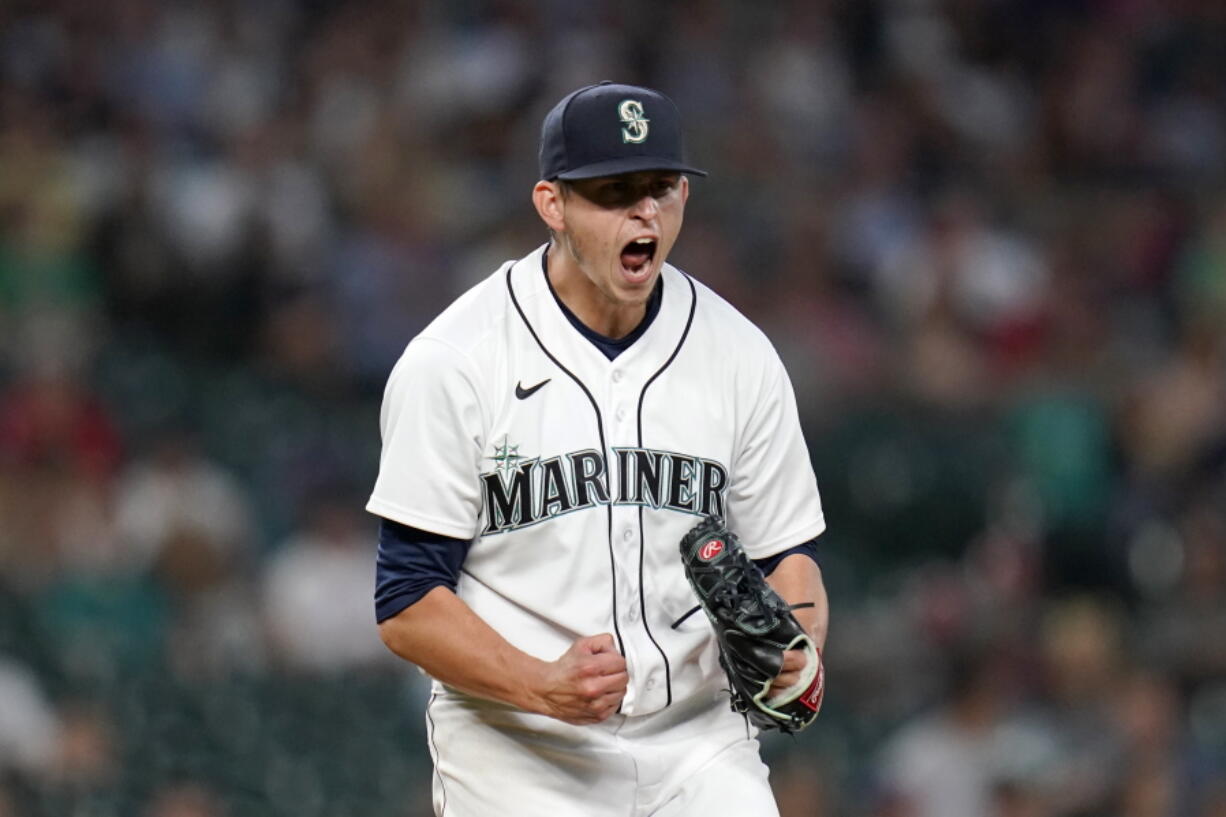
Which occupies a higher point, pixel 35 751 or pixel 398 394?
pixel 398 394

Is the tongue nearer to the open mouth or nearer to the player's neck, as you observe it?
the open mouth

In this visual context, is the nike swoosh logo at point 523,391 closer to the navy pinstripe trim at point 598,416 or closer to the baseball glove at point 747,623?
the navy pinstripe trim at point 598,416

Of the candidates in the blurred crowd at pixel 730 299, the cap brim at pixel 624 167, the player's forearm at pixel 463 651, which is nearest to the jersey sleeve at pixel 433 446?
the player's forearm at pixel 463 651

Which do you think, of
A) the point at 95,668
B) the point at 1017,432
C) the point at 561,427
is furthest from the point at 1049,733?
the point at 561,427

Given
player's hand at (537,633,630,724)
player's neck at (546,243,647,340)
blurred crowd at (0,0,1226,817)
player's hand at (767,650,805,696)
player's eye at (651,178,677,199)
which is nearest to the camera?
player's hand at (537,633,630,724)

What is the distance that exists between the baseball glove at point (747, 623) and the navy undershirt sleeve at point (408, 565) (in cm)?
40

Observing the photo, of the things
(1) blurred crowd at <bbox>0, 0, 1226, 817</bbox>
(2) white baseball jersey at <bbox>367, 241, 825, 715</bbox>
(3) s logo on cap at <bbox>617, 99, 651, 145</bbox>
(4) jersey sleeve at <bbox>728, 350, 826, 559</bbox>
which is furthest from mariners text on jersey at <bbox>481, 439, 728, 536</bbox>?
(1) blurred crowd at <bbox>0, 0, 1226, 817</bbox>

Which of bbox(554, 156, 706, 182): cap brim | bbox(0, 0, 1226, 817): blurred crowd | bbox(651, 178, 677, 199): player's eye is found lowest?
bbox(0, 0, 1226, 817): blurred crowd

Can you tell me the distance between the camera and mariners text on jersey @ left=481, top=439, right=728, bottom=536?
331 cm

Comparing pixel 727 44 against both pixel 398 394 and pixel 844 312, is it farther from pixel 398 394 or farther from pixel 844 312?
pixel 398 394

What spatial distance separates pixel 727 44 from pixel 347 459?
11.0 ft

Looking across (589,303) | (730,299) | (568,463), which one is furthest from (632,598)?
(730,299)

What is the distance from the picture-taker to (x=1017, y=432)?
786 centimetres

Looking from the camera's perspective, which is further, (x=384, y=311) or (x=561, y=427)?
(x=384, y=311)
